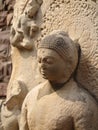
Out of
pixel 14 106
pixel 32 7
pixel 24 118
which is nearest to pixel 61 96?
pixel 24 118

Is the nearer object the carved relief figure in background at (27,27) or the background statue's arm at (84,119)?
the background statue's arm at (84,119)

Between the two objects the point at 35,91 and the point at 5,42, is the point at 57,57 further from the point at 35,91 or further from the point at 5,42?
the point at 5,42

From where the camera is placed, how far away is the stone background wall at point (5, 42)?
111 inches

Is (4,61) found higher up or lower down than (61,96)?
lower down

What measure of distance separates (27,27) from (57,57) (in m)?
0.38

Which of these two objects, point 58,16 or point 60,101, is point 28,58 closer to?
point 58,16

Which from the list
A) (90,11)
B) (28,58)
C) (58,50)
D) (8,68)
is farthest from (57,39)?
(8,68)

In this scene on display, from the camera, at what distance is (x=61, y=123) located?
6.76 ft

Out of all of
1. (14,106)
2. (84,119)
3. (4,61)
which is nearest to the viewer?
(84,119)

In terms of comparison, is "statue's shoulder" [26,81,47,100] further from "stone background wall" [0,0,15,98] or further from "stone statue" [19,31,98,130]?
"stone background wall" [0,0,15,98]

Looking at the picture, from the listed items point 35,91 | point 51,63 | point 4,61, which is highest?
point 51,63

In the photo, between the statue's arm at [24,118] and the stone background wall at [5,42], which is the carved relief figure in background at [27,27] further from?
the stone background wall at [5,42]

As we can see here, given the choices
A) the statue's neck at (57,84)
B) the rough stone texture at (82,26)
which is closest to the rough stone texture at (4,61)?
the rough stone texture at (82,26)

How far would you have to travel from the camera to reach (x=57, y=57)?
2.07m
